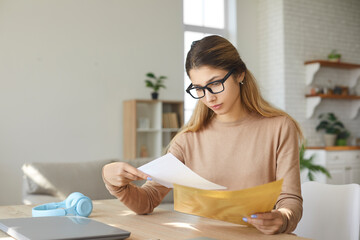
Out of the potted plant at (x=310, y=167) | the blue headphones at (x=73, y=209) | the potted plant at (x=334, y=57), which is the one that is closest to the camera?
the blue headphones at (x=73, y=209)

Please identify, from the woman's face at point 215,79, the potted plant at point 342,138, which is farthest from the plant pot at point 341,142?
the woman's face at point 215,79

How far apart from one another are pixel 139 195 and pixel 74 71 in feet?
13.5

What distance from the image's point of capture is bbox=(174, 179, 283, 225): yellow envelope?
1185mm

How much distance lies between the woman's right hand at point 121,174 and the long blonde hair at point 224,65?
1.43ft

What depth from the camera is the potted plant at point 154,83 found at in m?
5.79

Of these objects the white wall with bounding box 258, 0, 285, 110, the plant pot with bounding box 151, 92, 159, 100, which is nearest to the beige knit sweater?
the plant pot with bounding box 151, 92, 159, 100

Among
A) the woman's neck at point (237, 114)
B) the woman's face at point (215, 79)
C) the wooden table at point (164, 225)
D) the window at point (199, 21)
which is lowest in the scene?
the wooden table at point (164, 225)

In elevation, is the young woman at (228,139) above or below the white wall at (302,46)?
below

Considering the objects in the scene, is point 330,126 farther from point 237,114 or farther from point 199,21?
point 237,114

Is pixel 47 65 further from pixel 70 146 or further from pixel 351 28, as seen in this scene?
pixel 351 28

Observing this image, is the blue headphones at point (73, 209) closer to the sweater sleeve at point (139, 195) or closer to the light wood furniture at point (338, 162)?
the sweater sleeve at point (139, 195)

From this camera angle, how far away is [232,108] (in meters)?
1.77

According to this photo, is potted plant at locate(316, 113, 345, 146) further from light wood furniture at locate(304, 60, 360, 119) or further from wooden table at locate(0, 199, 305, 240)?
wooden table at locate(0, 199, 305, 240)

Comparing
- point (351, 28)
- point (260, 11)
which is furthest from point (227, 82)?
point (351, 28)
